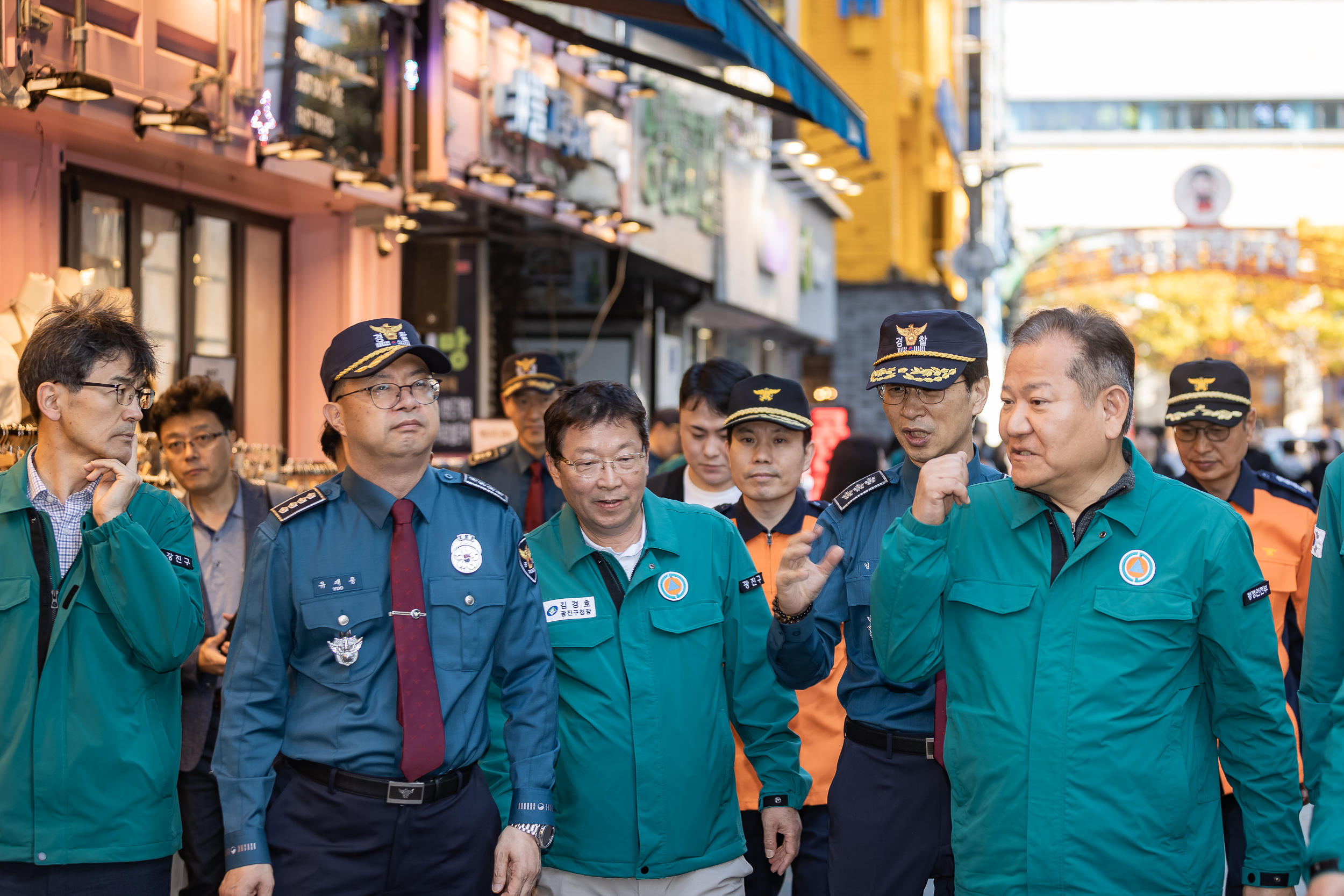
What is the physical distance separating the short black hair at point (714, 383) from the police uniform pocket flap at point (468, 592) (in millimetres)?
2700

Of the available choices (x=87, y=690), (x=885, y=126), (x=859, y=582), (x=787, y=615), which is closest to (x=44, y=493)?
(x=87, y=690)

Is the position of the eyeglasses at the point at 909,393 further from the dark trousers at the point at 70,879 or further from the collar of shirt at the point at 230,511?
the collar of shirt at the point at 230,511

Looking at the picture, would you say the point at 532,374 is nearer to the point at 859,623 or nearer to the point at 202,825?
the point at 202,825

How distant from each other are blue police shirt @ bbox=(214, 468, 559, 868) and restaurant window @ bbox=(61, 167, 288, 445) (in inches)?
163

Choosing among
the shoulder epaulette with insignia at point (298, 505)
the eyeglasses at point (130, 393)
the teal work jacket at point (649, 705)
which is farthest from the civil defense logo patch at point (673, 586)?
the eyeglasses at point (130, 393)

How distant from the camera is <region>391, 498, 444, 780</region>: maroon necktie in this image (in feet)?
11.8

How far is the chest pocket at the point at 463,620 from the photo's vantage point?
3.76 m

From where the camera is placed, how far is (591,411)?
4188 millimetres

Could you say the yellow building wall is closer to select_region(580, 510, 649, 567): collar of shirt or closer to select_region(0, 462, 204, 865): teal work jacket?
select_region(580, 510, 649, 567): collar of shirt

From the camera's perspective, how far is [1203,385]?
20.9ft

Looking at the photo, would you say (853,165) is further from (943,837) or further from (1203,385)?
(943,837)

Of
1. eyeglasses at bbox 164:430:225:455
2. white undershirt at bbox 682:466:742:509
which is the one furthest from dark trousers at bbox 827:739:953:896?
eyeglasses at bbox 164:430:225:455

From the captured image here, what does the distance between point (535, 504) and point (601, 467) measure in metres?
3.41

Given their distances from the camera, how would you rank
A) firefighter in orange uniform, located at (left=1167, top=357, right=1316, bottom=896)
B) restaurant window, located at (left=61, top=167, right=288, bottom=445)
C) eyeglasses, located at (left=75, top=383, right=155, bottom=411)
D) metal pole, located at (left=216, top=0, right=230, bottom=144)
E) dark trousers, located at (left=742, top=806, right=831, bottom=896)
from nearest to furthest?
eyeglasses, located at (left=75, top=383, right=155, bottom=411)
dark trousers, located at (left=742, top=806, right=831, bottom=896)
firefighter in orange uniform, located at (left=1167, top=357, right=1316, bottom=896)
metal pole, located at (left=216, top=0, right=230, bottom=144)
restaurant window, located at (left=61, top=167, right=288, bottom=445)
